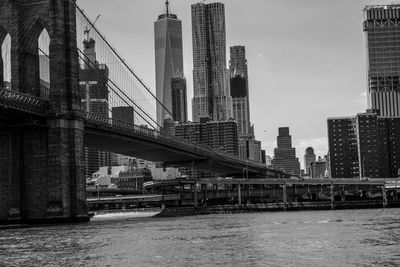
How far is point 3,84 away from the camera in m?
87.4

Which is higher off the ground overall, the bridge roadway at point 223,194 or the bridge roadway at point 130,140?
the bridge roadway at point 130,140

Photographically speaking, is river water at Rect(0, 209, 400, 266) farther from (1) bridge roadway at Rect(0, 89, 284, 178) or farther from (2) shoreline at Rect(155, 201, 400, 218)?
(2) shoreline at Rect(155, 201, 400, 218)

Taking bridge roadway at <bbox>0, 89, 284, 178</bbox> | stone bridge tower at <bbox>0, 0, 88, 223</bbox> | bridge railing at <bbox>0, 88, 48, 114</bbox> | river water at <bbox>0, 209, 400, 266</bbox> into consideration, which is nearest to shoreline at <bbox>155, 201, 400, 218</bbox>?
bridge roadway at <bbox>0, 89, 284, 178</bbox>

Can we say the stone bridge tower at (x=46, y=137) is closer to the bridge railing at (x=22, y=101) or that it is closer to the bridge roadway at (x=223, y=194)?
the bridge railing at (x=22, y=101)

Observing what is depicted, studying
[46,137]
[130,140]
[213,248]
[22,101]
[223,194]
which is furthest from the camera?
[223,194]

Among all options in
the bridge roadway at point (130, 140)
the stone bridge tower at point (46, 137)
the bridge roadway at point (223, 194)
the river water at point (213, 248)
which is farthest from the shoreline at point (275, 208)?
the river water at point (213, 248)

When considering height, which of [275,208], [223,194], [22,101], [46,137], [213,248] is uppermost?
[22,101]

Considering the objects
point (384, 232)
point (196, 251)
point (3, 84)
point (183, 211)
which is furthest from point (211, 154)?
point (196, 251)

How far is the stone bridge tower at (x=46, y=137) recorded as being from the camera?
266 ft

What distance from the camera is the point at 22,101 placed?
75312mm

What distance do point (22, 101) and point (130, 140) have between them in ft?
91.1

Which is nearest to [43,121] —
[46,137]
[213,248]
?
[46,137]

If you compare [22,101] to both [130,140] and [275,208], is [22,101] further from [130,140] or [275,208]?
[275,208]

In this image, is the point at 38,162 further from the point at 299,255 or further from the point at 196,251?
the point at 299,255
